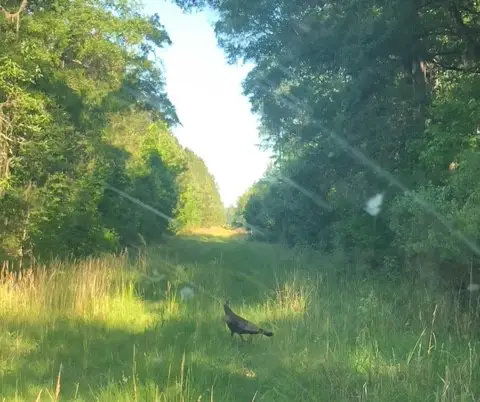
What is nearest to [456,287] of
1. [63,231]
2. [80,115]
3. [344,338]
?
[344,338]

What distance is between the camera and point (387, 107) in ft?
53.6

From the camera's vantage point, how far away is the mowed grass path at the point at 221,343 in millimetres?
5969

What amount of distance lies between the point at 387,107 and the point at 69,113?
8885mm

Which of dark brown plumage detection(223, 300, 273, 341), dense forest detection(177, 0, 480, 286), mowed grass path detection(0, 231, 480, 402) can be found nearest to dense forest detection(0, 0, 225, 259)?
mowed grass path detection(0, 231, 480, 402)

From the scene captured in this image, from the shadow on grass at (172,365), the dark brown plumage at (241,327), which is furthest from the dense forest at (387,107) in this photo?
the shadow on grass at (172,365)

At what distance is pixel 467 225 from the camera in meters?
8.64

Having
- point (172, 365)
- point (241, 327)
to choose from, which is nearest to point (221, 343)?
point (241, 327)

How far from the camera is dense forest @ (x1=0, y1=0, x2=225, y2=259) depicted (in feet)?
43.1

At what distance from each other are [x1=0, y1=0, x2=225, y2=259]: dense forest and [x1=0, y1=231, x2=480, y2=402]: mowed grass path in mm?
2180

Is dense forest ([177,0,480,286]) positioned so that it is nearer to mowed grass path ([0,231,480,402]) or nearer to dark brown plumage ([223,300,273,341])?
mowed grass path ([0,231,480,402])

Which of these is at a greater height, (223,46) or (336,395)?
(223,46)

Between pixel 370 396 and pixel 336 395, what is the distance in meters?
0.37

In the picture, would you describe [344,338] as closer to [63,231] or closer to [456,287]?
[456,287]

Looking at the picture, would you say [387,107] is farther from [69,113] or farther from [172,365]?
[172,365]
